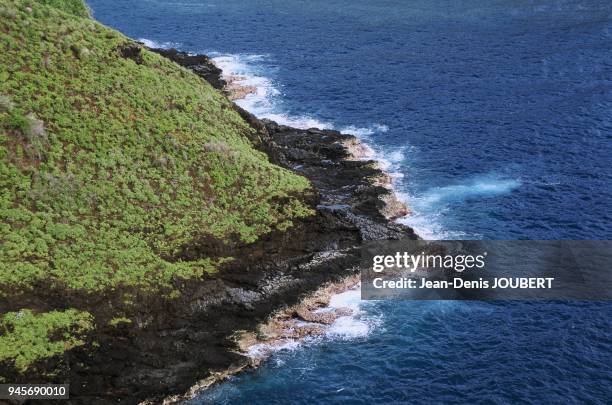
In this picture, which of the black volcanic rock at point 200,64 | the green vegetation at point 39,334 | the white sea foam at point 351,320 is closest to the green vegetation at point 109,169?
the green vegetation at point 39,334

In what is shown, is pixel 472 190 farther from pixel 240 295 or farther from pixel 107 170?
pixel 107 170

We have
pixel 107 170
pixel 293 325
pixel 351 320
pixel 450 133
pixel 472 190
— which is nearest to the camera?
pixel 293 325

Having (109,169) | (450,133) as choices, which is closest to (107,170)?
(109,169)

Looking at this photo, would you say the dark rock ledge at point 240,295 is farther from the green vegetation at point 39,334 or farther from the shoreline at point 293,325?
the green vegetation at point 39,334

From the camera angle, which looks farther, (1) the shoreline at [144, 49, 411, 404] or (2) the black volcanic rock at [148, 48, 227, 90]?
(2) the black volcanic rock at [148, 48, 227, 90]

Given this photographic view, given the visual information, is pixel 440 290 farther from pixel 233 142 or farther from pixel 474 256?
pixel 233 142

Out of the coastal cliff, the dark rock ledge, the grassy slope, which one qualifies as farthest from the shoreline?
the grassy slope

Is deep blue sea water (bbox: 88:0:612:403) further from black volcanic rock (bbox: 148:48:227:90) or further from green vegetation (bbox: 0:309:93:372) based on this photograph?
green vegetation (bbox: 0:309:93:372)
